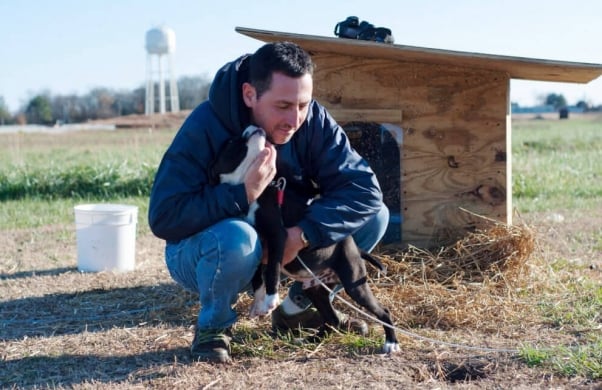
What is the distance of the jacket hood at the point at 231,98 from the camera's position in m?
3.28

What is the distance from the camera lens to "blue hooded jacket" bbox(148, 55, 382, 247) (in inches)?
125

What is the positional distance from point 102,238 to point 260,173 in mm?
2683

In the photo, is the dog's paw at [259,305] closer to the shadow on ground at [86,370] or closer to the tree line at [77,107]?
the shadow on ground at [86,370]

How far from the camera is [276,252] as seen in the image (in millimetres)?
3236

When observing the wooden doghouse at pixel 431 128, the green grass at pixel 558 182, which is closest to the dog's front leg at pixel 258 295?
the wooden doghouse at pixel 431 128

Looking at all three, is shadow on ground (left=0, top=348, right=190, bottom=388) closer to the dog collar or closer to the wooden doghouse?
the dog collar

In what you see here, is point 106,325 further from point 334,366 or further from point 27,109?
point 27,109

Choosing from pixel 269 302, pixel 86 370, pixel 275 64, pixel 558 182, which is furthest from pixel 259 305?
pixel 558 182

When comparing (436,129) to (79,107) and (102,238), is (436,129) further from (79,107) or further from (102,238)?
(79,107)

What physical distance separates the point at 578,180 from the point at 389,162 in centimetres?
640

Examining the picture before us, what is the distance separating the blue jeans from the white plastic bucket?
2.13 metres

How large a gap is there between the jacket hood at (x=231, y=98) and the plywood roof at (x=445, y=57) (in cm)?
121

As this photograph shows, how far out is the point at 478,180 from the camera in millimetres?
4965

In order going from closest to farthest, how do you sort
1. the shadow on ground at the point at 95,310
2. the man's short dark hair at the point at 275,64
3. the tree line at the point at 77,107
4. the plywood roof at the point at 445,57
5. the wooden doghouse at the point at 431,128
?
the man's short dark hair at the point at 275,64 → the shadow on ground at the point at 95,310 → the plywood roof at the point at 445,57 → the wooden doghouse at the point at 431,128 → the tree line at the point at 77,107
